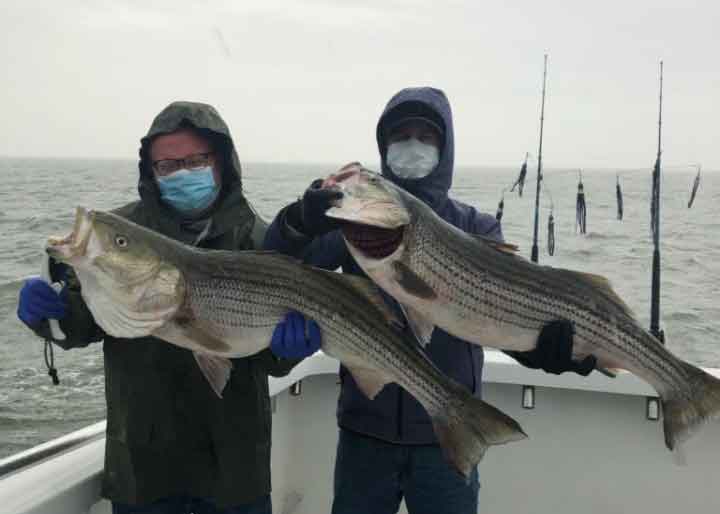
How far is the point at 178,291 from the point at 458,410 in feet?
4.23

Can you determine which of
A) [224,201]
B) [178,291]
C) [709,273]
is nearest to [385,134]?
[224,201]

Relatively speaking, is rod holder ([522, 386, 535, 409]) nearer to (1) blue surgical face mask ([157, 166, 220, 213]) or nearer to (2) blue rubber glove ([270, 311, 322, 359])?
(2) blue rubber glove ([270, 311, 322, 359])

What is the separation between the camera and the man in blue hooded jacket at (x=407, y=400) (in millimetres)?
3426

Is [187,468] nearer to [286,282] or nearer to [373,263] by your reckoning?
[286,282]

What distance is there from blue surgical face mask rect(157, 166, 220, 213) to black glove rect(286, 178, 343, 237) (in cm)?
54

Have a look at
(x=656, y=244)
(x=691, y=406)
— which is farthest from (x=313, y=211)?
(x=656, y=244)

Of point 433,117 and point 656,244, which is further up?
point 433,117

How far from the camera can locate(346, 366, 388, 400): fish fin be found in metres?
3.08

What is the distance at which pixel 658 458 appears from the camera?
16.0ft

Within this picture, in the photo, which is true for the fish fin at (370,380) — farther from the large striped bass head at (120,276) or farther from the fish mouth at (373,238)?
the large striped bass head at (120,276)

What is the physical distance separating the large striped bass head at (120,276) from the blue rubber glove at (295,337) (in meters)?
0.44

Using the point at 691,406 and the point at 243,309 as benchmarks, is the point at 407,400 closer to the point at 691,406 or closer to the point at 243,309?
the point at 243,309

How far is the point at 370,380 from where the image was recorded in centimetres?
309

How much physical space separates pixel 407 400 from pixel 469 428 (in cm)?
58
